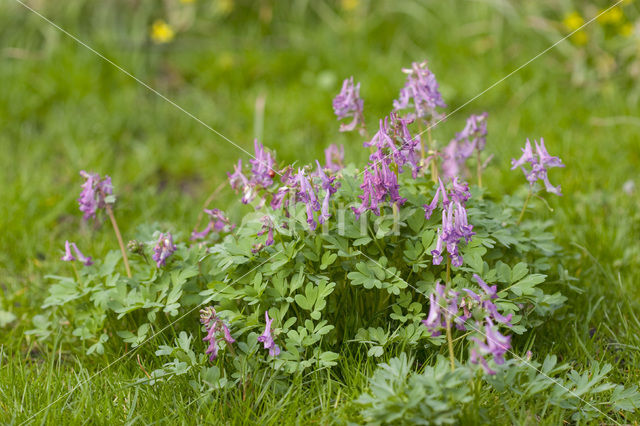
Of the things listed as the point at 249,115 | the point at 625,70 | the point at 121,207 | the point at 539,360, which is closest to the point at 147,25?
the point at 249,115

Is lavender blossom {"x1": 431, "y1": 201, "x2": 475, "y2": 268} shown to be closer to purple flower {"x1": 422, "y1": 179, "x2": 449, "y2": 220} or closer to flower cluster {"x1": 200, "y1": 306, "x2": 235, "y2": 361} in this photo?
purple flower {"x1": 422, "y1": 179, "x2": 449, "y2": 220}

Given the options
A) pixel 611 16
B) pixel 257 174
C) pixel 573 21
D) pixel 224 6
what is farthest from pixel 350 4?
pixel 257 174

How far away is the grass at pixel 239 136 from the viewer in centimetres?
216

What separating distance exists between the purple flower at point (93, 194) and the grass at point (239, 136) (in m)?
→ 0.53

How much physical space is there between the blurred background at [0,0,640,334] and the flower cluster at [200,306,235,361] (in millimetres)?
1262

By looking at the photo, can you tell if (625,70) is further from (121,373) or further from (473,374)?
(121,373)

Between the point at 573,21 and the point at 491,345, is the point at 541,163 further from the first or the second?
the point at 573,21

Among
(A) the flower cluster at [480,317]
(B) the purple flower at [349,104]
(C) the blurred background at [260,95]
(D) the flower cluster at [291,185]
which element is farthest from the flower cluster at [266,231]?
(C) the blurred background at [260,95]

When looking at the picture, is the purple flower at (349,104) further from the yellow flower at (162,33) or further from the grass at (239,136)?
the yellow flower at (162,33)

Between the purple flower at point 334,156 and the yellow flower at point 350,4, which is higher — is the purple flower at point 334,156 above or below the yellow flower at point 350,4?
below

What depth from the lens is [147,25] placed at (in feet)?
19.6

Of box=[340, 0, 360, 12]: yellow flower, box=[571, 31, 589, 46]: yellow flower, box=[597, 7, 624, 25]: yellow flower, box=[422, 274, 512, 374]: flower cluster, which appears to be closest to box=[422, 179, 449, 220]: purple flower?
box=[422, 274, 512, 374]: flower cluster

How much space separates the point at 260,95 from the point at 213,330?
127 inches

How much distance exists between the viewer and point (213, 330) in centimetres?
205
